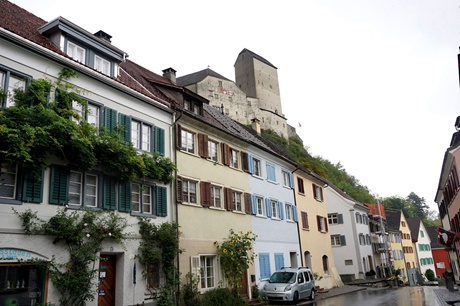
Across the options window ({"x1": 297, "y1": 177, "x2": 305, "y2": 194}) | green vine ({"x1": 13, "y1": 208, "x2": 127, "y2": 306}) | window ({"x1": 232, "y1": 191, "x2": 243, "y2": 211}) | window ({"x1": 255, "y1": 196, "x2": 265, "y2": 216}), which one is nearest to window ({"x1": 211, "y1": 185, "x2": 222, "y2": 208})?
window ({"x1": 232, "y1": 191, "x2": 243, "y2": 211})

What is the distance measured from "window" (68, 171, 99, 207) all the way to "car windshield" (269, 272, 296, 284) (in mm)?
11944

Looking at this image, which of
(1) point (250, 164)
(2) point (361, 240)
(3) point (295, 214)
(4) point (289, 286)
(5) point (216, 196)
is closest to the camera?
(4) point (289, 286)

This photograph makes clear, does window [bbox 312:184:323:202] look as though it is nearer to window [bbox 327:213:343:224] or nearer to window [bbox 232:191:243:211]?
window [bbox 327:213:343:224]

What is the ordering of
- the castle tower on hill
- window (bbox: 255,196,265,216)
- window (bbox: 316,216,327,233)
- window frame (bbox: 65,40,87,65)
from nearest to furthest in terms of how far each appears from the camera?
window frame (bbox: 65,40,87,65), window (bbox: 255,196,265,216), window (bbox: 316,216,327,233), the castle tower on hill

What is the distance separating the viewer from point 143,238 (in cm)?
1580

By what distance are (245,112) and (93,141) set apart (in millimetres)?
82011

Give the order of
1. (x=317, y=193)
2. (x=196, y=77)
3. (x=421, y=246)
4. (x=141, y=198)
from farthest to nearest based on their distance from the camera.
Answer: (x=196, y=77) < (x=421, y=246) < (x=317, y=193) < (x=141, y=198)

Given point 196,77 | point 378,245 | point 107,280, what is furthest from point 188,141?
point 196,77

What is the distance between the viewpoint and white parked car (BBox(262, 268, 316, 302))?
68.9 feet

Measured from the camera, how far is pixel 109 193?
14766mm

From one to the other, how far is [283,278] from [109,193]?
11.7 m

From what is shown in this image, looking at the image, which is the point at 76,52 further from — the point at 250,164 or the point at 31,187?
the point at 250,164

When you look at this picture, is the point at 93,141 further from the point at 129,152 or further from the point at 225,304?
the point at 225,304

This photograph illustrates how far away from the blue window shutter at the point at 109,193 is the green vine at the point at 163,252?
154 cm
